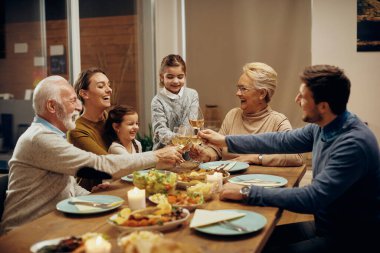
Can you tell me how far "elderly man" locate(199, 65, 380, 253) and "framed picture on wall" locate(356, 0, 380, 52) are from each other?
2809mm

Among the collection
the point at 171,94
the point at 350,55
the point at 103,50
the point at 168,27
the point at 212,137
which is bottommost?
the point at 212,137

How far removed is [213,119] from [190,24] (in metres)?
1.16

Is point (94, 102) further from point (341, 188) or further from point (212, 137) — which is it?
point (341, 188)

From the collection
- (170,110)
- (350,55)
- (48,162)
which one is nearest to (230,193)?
(48,162)

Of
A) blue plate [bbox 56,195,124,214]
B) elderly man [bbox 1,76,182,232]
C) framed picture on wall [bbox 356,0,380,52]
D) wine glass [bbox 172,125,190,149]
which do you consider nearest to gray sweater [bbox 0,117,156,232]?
elderly man [bbox 1,76,182,232]

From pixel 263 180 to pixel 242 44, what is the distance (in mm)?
3272

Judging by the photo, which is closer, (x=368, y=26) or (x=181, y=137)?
(x=181, y=137)

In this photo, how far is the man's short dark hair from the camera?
6.48 ft

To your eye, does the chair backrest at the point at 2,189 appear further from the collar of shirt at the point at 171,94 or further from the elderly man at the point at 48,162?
the collar of shirt at the point at 171,94

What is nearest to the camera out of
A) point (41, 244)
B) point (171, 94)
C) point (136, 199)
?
point (41, 244)

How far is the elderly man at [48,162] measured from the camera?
2.06 meters

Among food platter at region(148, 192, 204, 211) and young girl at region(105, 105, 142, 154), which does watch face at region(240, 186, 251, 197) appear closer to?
food platter at region(148, 192, 204, 211)

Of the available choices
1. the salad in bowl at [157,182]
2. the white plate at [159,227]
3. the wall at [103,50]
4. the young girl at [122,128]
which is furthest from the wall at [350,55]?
the white plate at [159,227]

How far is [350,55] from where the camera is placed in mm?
4648
